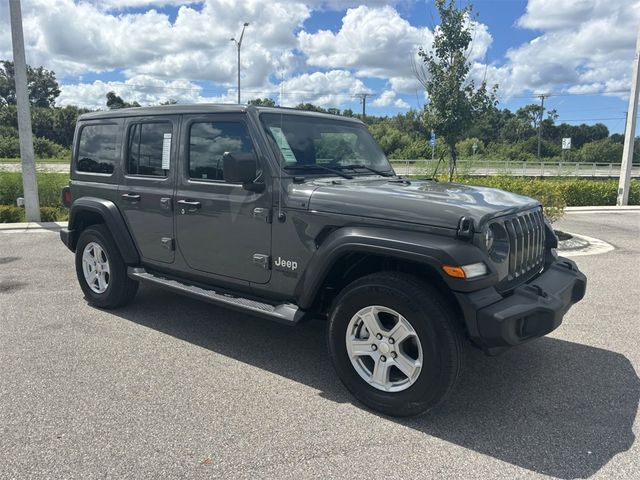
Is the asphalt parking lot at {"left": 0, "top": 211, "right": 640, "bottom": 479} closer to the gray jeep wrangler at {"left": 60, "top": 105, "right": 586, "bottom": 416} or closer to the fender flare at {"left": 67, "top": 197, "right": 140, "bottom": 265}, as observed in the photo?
the gray jeep wrangler at {"left": 60, "top": 105, "right": 586, "bottom": 416}

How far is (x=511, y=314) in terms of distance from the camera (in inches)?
117

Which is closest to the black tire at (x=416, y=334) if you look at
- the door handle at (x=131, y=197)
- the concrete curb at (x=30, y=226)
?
the door handle at (x=131, y=197)

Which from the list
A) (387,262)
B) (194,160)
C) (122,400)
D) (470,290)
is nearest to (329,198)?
(387,262)

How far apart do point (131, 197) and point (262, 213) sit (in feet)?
5.50

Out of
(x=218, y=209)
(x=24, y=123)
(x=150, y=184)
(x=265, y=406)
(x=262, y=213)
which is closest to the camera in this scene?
(x=265, y=406)

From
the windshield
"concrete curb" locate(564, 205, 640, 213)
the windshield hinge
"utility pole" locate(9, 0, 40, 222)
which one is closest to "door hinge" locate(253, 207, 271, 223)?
the windshield

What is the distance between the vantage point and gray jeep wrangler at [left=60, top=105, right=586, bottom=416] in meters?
3.08

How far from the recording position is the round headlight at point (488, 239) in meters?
3.10

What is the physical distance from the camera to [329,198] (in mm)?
3551

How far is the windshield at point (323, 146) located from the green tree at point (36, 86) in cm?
9952

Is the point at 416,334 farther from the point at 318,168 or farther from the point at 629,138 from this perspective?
the point at 629,138

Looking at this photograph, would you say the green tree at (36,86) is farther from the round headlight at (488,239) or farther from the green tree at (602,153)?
the round headlight at (488,239)

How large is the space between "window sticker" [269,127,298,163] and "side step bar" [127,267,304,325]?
3.63ft

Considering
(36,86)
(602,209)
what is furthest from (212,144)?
(36,86)
